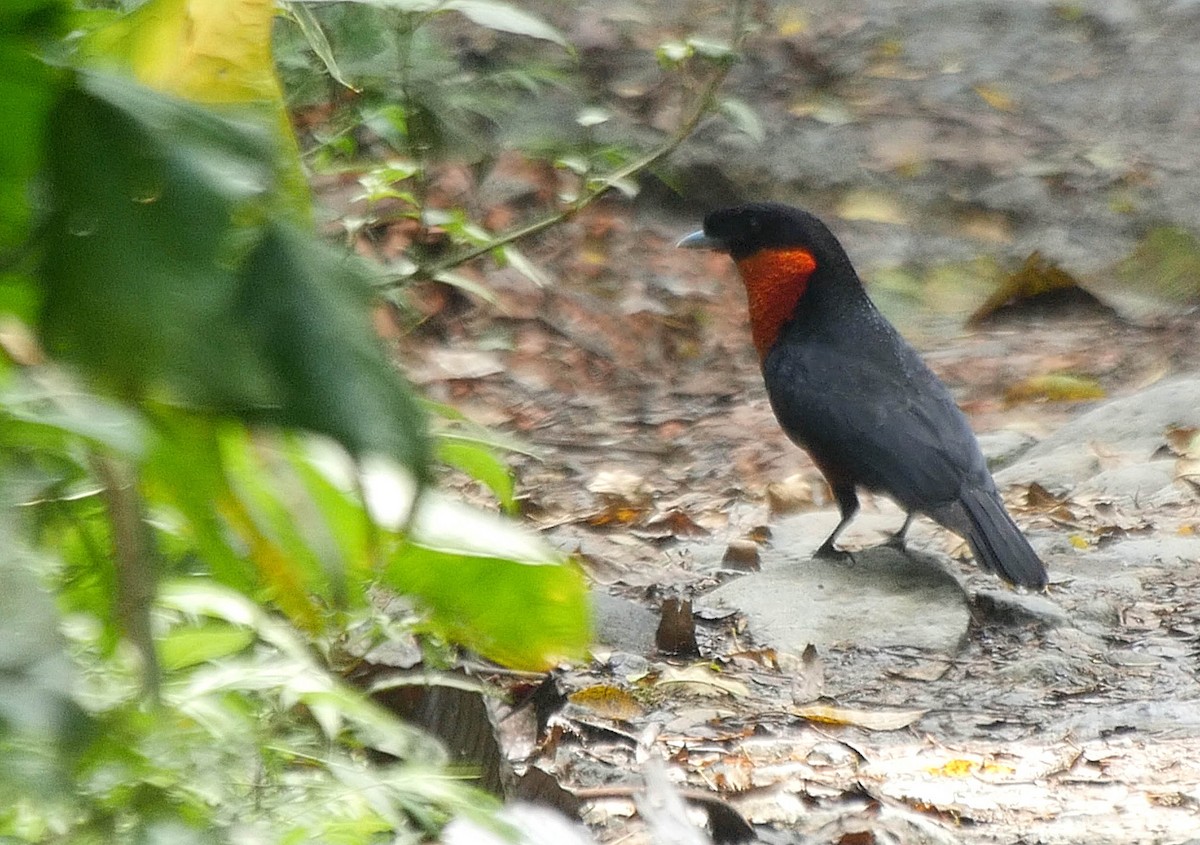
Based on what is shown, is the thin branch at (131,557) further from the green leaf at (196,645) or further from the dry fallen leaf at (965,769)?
the dry fallen leaf at (965,769)

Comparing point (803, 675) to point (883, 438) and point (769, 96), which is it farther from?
point (769, 96)

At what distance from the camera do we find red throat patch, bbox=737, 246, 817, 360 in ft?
16.9

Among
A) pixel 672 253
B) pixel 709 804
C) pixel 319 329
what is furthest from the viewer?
pixel 672 253

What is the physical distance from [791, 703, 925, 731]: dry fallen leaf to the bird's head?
2120 mm

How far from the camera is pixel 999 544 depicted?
13.1 feet

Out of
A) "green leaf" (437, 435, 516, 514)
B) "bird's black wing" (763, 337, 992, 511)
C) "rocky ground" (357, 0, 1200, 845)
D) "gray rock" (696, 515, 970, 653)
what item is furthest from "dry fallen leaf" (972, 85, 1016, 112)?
"green leaf" (437, 435, 516, 514)

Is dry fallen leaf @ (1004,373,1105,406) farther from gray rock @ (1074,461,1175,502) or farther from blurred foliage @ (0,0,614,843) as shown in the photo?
blurred foliage @ (0,0,614,843)

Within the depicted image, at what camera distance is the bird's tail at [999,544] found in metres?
3.92

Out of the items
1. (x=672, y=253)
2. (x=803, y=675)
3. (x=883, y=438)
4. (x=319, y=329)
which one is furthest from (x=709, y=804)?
(x=672, y=253)

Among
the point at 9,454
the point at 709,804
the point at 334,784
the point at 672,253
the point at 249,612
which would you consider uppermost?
the point at 9,454

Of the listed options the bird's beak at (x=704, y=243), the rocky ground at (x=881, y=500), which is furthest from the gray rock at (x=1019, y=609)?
the bird's beak at (x=704, y=243)

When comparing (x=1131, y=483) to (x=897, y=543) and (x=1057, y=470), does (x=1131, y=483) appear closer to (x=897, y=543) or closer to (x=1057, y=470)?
(x=1057, y=470)

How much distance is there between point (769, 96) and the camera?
29.3 feet

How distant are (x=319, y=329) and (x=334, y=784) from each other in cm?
79
